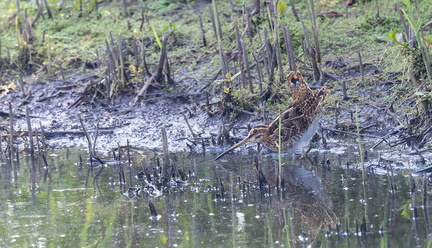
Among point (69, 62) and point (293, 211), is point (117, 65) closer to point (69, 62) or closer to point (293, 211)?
point (69, 62)

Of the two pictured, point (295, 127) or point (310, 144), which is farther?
point (310, 144)

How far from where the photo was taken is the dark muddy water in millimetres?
4258

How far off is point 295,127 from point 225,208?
1855 millimetres

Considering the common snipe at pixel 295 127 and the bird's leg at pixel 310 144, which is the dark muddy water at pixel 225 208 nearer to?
the bird's leg at pixel 310 144

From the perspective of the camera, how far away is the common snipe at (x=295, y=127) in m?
6.55

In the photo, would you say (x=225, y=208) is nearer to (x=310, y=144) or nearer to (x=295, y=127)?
(x=295, y=127)

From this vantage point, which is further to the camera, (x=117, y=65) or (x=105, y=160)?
(x=117, y=65)

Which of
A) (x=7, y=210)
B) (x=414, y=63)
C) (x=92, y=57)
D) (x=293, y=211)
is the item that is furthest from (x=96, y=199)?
(x=92, y=57)

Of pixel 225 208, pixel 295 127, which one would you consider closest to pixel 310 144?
pixel 295 127

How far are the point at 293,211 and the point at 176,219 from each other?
805 mm

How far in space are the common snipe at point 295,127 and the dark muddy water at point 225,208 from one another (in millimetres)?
200

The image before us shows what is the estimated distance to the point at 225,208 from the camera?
194 inches

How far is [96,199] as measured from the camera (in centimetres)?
542

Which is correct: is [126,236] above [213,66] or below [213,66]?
below
